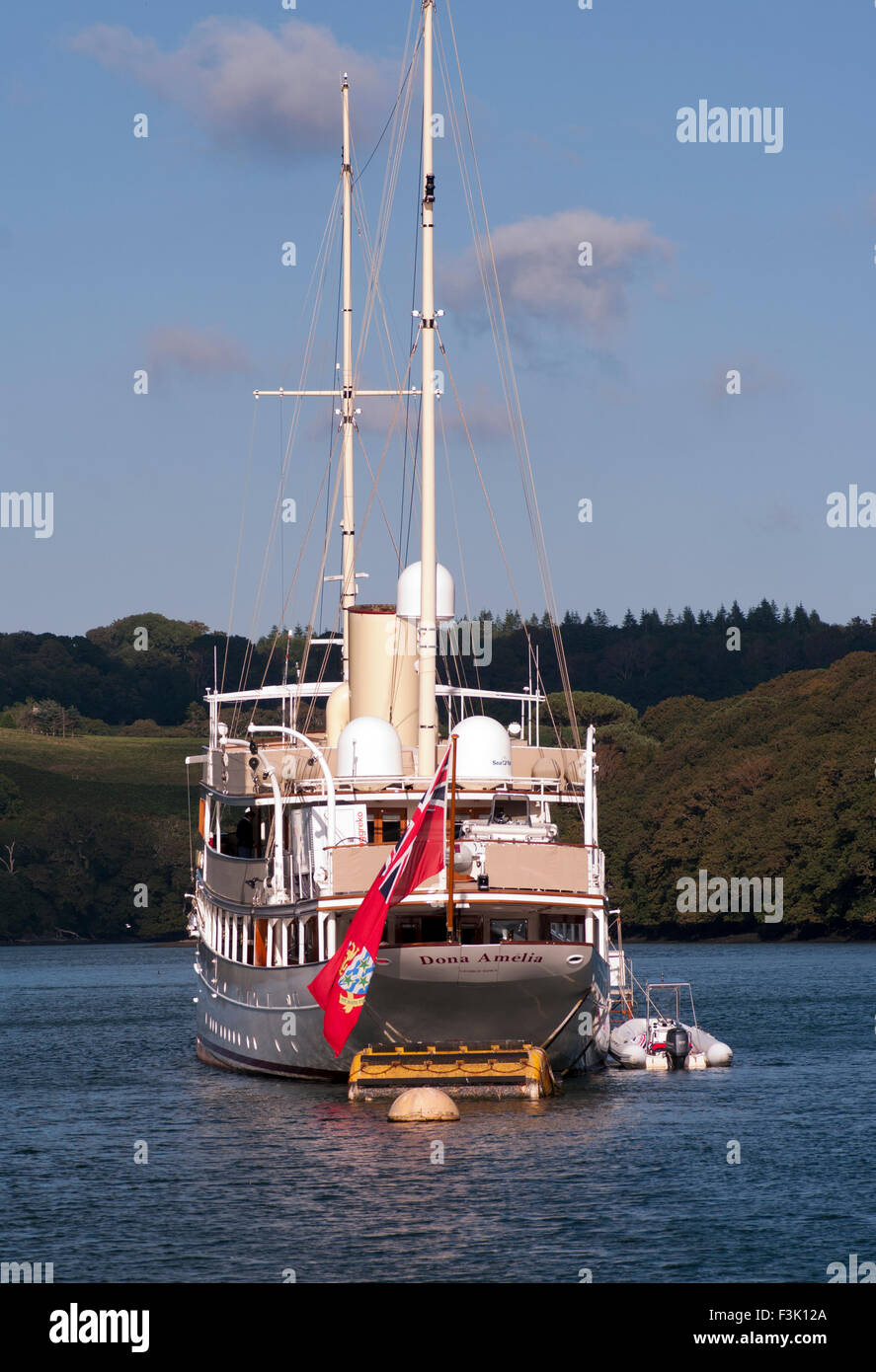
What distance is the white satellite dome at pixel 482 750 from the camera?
54.0 m

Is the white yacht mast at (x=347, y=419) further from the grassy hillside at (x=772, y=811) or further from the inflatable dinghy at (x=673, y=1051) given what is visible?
the grassy hillside at (x=772, y=811)

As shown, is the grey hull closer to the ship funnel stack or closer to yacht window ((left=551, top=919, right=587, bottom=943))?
yacht window ((left=551, top=919, right=587, bottom=943))

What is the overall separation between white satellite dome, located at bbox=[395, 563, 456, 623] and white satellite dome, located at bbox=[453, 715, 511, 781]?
15.2 ft

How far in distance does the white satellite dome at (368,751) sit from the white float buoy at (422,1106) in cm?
1072

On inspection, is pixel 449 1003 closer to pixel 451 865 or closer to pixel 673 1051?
pixel 451 865

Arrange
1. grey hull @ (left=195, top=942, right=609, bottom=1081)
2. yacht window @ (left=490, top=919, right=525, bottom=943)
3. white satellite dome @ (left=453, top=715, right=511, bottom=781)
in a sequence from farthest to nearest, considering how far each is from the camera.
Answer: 1. white satellite dome @ (left=453, top=715, right=511, bottom=781)
2. yacht window @ (left=490, top=919, right=525, bottom=943)
3. grey hull @ (left=195, top=942, right=609, bottom=1081)

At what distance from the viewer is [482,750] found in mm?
54312

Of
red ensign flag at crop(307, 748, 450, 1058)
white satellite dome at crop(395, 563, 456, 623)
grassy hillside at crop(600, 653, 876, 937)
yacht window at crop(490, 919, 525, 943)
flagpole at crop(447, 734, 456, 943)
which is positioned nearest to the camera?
red ensign flag at crop(307, 748, 450, 1058)

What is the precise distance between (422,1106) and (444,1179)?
260 inches

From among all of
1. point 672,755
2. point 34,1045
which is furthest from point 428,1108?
point 672,755

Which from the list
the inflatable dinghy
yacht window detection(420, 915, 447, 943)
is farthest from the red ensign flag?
the inflatable dinghy

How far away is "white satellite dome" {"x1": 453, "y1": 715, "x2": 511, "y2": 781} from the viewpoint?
5400 centimetres

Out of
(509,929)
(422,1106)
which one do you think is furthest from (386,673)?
(422,1106)

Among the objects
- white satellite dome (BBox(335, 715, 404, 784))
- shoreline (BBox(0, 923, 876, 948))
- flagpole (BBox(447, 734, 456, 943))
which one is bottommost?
shoreline (BBox(0, 923, 876, 948))
